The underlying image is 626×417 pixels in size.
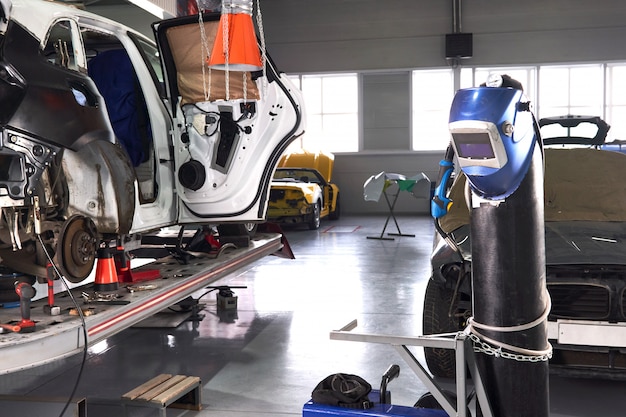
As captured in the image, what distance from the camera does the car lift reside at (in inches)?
102

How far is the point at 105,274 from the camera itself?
3.55 metres

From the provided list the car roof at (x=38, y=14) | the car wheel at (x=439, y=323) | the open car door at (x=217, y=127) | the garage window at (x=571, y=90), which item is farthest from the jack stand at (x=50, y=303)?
the garage window at (x=571, y=90)

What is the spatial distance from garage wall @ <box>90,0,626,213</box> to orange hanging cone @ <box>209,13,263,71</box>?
1165cm

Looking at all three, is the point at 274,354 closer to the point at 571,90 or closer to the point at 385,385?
the point at 385,385

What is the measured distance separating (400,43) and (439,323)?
42.2 feet

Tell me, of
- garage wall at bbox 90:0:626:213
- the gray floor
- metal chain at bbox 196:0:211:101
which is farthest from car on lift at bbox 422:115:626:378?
garage wall at bbox 90:0:626:213

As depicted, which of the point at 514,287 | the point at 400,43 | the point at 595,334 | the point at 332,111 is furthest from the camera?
the point at 332,111

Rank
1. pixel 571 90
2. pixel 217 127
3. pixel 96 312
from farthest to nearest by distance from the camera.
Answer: pixel 571 90, pixel 217 127, pixel 96 312

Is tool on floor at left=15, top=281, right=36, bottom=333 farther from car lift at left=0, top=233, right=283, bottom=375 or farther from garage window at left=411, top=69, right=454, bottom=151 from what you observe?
garage window at left=411, top=69, right=454, bottom=151

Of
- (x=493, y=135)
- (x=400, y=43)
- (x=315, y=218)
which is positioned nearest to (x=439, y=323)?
(x=493, y=135)

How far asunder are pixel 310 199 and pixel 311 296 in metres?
5.03

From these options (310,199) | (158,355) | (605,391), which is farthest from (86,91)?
(310,199)

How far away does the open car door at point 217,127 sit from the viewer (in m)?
4.50

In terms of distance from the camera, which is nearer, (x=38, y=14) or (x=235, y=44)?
(x=38, y=14)
